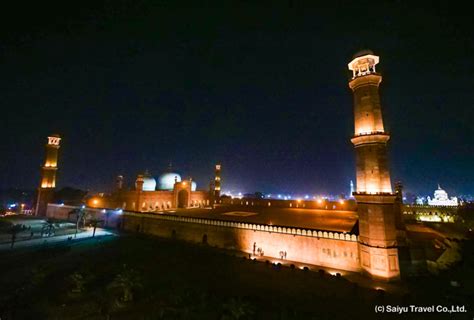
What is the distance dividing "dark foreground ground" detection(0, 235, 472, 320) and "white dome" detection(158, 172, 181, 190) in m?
31.4

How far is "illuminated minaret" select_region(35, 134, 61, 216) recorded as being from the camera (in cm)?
4284

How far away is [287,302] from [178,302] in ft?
18.7

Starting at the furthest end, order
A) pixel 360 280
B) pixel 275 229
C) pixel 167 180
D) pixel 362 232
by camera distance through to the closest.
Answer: pixel 167 180 → pixel 275 229 → pixel 362 232 → pixel 360 280

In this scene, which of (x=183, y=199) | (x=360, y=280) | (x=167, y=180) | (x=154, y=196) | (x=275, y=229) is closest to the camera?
(x=360, y=280)

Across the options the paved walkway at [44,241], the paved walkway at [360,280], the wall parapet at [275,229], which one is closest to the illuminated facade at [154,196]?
the paved walkway at [44,241]

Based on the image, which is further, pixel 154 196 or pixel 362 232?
pixel 154 196

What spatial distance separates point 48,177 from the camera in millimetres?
43312

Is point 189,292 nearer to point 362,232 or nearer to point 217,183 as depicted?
point 362,232

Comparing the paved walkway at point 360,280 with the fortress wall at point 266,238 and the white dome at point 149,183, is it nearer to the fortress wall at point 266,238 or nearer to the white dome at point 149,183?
the fortress wall at point 266,238

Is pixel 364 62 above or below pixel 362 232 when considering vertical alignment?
above

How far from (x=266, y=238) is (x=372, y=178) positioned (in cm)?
1009

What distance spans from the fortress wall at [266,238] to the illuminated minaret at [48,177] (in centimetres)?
2464

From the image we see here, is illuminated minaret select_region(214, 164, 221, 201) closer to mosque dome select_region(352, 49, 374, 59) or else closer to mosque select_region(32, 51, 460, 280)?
mosque select_region(32, 51, 460, 280)

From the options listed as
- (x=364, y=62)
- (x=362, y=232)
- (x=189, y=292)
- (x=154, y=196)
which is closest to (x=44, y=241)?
(x=154, y=196)
